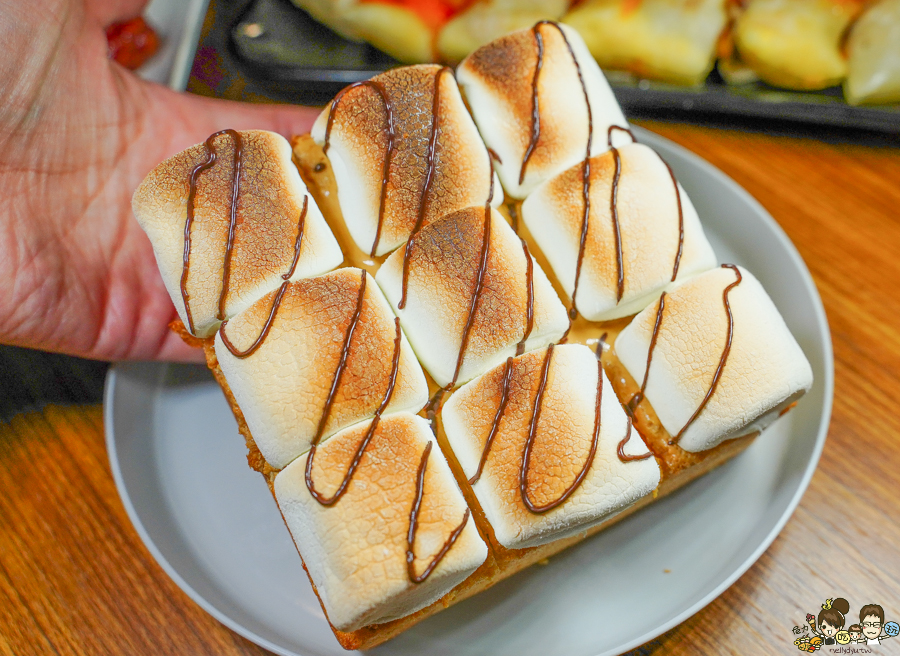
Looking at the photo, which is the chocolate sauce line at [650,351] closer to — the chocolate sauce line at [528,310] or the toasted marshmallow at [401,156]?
the chocolate sauce line at [528,310]

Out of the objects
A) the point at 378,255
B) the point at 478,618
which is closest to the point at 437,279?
the point at 378,255

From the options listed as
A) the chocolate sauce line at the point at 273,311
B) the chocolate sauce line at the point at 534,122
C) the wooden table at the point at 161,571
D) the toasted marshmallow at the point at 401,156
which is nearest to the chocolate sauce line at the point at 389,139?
the toasted marshmallow at the point at 401,156

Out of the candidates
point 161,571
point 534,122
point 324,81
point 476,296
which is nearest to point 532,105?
point 534,122

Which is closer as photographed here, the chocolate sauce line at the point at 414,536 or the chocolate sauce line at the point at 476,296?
the chocolate sauce line at the point at 414,536

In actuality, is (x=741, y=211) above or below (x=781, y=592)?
above

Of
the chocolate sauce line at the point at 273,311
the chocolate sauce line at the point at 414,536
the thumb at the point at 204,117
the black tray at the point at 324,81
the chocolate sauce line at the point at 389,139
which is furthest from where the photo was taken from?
the black tray at the point at 324,81

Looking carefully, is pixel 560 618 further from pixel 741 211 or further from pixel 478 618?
pixel 741 211
